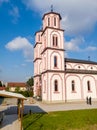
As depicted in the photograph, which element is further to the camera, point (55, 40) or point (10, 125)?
point (55, 40)

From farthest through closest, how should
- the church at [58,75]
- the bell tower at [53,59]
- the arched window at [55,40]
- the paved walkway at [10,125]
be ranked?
the arched window at [55,40] → the church at [58,75] → the bell tower at [53,59] → the paved walkway at [10,125]

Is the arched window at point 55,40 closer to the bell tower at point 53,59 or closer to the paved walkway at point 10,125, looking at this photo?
the bell tower at point 53,59

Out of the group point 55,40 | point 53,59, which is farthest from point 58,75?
point 55,40

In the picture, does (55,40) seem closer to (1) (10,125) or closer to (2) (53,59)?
(2) (53,59)

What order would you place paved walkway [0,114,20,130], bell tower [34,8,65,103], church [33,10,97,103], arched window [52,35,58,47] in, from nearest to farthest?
1. paved walkway [0,114,20,130]
2. bell tower [34,8,65,103]
3. church [33,10,97,103]
4. arched window [52,35,58,47]

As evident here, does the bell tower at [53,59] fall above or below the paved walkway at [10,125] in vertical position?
above

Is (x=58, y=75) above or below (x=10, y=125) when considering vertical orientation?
above

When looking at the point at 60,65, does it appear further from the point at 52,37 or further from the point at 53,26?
the point at 53,26

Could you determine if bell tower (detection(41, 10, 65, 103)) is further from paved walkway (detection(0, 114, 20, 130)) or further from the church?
paved walkway (detection(0, 114, 20, 130))

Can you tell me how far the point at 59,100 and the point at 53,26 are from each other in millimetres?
15286

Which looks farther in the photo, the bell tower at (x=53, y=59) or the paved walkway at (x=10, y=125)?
the bell tower at (x=53, y=59)

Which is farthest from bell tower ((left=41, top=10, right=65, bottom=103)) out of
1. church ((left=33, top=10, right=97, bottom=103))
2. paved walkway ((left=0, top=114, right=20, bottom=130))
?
paved walkway ((left=0, top=114, right=20, bottom=130))

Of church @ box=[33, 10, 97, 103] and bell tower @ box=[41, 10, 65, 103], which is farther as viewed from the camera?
church @ box=[33, 10, 97, 103]

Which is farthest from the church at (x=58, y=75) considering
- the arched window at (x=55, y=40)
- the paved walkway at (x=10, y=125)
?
the paved walkway at (x=10, y=125)
